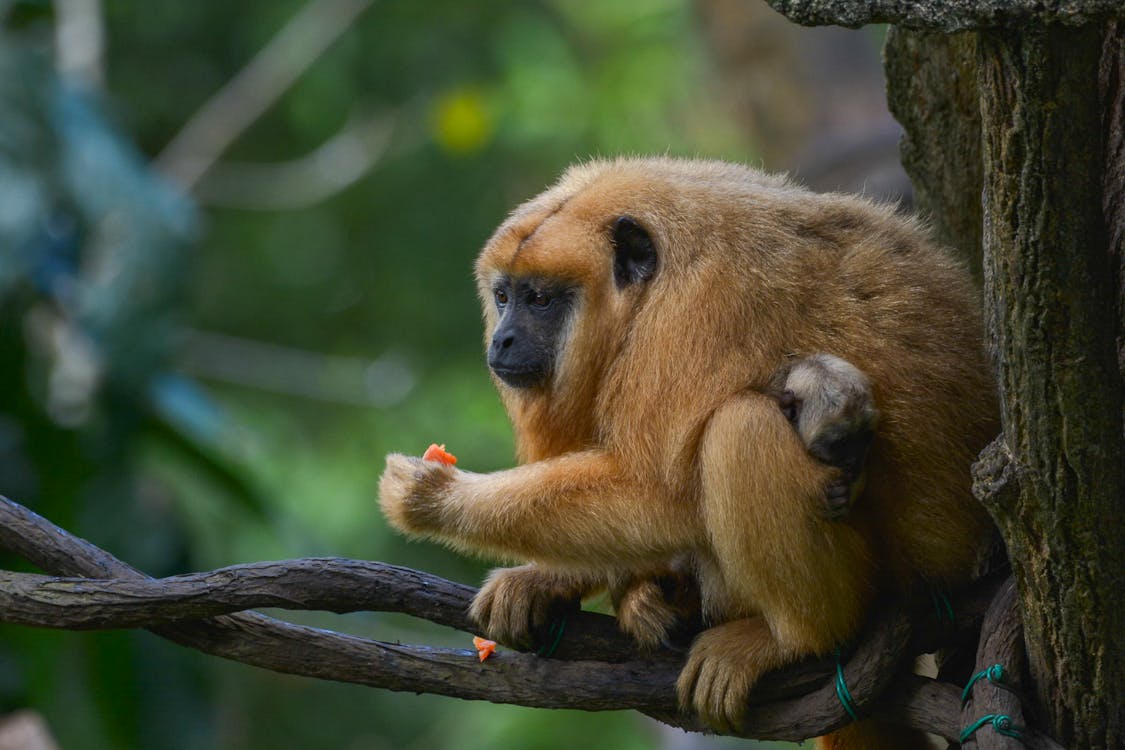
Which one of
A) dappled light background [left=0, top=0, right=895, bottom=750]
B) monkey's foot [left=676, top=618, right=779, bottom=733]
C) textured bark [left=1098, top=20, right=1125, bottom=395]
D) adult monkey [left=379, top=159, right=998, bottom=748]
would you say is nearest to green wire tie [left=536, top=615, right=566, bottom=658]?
adult monkey [left=379, top=159, right=998, bottom=748]

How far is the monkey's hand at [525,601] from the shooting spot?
3.85 meters

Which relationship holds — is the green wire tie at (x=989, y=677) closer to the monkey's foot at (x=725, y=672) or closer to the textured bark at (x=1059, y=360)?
the textured bark at (x=1059, y=360)

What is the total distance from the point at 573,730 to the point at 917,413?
10.1 m

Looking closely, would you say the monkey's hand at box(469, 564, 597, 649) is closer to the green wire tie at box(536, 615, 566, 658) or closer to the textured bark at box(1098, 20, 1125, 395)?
the green wire tie at box(536, 615, 566, 658)

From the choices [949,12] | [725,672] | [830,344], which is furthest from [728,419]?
[949,12]

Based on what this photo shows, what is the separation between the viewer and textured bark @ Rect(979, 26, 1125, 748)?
272cm

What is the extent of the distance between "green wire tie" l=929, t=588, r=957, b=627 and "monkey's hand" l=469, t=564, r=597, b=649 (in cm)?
107

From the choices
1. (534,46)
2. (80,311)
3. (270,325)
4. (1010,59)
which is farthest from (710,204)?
(270,325)

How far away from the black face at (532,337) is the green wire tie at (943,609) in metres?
1.39

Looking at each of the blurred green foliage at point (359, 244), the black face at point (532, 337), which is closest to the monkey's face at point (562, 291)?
the black face at point (532, 337)

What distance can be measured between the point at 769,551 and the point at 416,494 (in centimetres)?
117

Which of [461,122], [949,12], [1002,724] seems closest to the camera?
[949,12]

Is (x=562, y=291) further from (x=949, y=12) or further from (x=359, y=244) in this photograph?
(x=359, y=244)

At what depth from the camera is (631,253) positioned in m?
4.11
